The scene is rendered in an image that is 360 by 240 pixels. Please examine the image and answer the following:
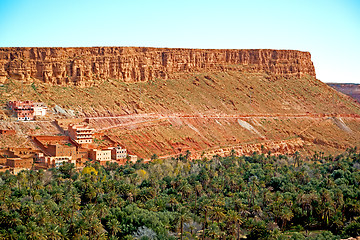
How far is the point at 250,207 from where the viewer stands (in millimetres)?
60500

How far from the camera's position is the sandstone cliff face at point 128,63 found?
10081 cm

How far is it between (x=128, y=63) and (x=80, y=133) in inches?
1294

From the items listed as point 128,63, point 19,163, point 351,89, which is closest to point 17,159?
point 19,163

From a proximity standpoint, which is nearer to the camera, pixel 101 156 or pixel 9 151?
pixel 9 151

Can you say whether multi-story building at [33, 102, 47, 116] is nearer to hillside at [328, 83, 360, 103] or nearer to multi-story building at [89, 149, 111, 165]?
multi-story building at [89, 149, 111, 165]

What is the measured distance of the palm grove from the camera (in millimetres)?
50438

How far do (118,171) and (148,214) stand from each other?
21023mm

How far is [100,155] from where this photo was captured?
266 ft

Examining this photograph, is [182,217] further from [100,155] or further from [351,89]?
[351,89]

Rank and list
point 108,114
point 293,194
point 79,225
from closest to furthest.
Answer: point 79,225 < point 293,194 < point 108,114

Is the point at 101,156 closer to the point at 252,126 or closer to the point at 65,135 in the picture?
the point at 65,135

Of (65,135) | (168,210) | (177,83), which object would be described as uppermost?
(177,83)

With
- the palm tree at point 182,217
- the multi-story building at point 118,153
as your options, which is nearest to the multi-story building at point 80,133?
the multi-story building at point 118,153

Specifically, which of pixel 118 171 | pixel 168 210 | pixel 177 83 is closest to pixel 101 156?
pixel 118 171
